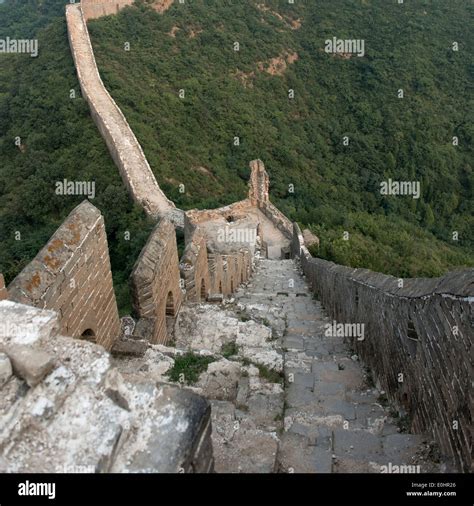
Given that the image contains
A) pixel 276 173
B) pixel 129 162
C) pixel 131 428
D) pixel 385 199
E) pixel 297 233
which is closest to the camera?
pixel 131 428

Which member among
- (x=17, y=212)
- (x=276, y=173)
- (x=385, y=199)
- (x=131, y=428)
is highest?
(x=131, y=428)

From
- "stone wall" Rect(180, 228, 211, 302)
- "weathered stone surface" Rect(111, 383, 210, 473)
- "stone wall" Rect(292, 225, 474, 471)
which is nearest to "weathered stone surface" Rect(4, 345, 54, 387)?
"weathered stone surface" Rect(111, 383, 210, 473)

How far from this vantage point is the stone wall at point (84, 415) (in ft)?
8.36

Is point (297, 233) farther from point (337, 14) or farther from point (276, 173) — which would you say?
point (337, 14)

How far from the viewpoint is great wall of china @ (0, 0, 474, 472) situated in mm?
2717

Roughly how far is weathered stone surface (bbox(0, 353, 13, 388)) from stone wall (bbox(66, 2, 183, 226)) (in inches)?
658

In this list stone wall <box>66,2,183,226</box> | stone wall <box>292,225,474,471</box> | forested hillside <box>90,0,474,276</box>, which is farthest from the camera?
forested hillside <box>90,0,474,276</box>

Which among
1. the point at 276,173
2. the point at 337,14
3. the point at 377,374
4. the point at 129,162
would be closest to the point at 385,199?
the point at 276,173

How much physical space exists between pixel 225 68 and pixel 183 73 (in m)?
2.94

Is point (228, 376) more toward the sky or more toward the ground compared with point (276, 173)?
more toward the sky

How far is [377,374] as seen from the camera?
5.71 metres

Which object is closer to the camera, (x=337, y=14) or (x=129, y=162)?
(x=129, y=162)

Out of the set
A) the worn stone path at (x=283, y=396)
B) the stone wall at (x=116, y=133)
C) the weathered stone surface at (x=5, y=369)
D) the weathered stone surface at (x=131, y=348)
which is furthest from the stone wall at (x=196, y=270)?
the stone wall at (x=116, y=133)

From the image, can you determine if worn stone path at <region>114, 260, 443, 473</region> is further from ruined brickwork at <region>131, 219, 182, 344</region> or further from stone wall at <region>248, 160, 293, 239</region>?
stone wall at <region>248, 160, 293, 239</region>
